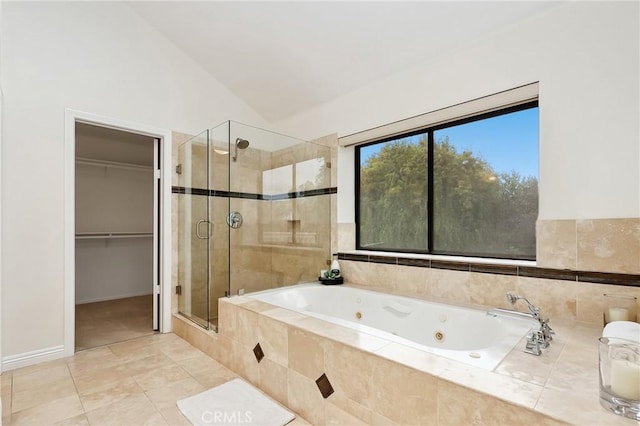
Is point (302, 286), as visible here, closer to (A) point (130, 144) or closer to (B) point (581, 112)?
(B) point (581, 112)

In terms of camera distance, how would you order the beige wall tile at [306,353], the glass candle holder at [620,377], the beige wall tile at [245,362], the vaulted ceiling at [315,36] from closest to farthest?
the glass candle holder at [620,377] < the beige wall tile at [306,353] < the beige wall tile at [245,362] < the vaulted ceiling at [315,36]

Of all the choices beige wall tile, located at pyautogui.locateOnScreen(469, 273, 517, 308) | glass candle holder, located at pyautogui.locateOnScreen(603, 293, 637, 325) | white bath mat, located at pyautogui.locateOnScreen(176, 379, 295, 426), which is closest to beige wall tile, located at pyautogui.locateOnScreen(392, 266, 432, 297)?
beige wall tile, located at pyautogui.locateOnScreen(469, 273, 517, 308)

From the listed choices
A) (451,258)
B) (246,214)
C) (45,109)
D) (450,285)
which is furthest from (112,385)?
(451,258)

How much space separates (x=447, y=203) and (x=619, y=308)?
1.25 metres

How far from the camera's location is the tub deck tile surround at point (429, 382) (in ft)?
3.51

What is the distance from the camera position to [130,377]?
223 centimetres

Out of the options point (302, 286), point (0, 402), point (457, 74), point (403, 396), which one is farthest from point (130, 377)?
point (457, 74)

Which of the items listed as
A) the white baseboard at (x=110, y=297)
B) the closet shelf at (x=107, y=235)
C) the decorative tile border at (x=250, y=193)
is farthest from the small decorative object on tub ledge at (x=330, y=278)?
the white baseboard at (x=110, y=297)

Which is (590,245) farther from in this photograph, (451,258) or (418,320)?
(418,320)

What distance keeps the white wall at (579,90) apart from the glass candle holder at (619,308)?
1.46 ft

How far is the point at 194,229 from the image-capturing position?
3.12m

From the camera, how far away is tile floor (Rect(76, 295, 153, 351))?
3.01 m

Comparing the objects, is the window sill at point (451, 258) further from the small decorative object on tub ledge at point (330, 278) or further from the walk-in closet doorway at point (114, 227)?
the walk-in closet doorway at point (114, 227)

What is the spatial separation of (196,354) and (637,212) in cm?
306
